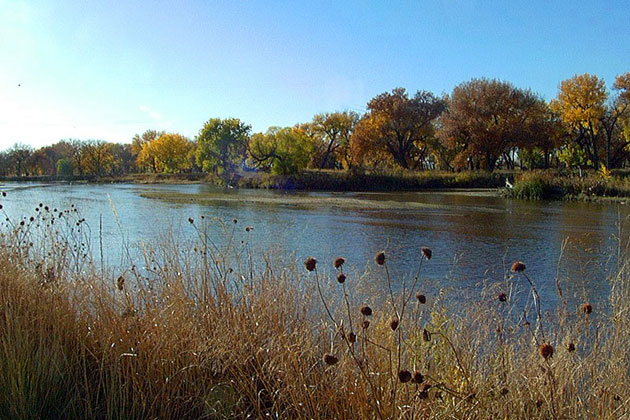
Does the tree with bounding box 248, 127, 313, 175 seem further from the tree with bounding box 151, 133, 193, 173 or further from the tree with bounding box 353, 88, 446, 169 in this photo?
the tree with bounding box 151, 133, 193, 173

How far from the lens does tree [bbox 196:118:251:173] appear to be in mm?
61062

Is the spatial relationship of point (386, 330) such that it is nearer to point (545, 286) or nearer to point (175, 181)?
point (545, 286)

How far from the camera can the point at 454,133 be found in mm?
51844

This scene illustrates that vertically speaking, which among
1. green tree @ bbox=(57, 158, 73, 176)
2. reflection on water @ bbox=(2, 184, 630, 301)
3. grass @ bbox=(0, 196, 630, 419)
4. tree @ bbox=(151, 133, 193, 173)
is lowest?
reflection on water @ bbox=(2, 184, 630, 301)

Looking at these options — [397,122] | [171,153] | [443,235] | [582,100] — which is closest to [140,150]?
[171,153]

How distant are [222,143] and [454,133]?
2614 cm

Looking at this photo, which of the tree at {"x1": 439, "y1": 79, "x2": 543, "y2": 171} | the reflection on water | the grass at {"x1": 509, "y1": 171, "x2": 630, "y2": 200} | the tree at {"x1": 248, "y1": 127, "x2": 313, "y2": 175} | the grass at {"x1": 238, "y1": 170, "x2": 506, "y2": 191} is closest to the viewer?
the reflection on water

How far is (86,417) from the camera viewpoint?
3471 mm

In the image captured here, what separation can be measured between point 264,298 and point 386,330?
45.7 inches

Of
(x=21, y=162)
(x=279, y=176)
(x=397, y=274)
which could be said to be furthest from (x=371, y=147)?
(x=21, y=162)

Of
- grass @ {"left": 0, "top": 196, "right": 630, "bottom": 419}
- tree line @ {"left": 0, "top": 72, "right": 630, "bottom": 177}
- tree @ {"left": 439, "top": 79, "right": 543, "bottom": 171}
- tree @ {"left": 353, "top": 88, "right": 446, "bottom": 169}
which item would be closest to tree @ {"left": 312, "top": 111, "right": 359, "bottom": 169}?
tree line @ {"left": 0, "top": 72, "right": 630, "bottom": 177}

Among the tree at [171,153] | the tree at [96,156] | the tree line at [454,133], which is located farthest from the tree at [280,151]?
the tree at [171,153]

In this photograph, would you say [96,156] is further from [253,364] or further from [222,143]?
[253,364]

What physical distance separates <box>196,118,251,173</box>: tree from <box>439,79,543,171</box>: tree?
23027mm
